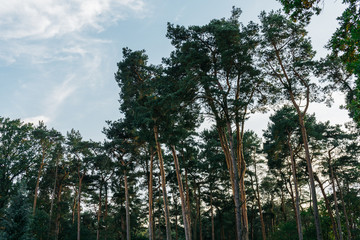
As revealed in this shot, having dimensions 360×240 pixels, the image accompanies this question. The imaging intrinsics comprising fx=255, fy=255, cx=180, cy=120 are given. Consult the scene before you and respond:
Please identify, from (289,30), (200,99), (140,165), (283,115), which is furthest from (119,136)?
(289,30)

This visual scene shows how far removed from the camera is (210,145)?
1022 inches

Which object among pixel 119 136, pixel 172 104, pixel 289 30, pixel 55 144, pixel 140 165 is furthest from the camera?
pixel 55 144

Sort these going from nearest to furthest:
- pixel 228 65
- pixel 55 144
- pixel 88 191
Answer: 1. pixel 228 65
2. pixel 55 144
3. pixel 88 191

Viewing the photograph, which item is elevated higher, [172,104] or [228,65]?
[228,65]

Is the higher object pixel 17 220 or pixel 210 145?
pixel 210 145

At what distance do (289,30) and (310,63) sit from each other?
218cm

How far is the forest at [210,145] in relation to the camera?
1302cm

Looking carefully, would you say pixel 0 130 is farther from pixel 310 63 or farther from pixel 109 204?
pixel 310 63

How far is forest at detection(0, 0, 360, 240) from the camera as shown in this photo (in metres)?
13.0

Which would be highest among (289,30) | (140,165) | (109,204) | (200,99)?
(289,30)

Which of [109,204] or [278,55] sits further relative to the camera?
[109,204]

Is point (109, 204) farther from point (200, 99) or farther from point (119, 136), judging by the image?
point (200, 99)

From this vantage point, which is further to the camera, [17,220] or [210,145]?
[210,145]

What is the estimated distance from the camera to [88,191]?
32531mm
